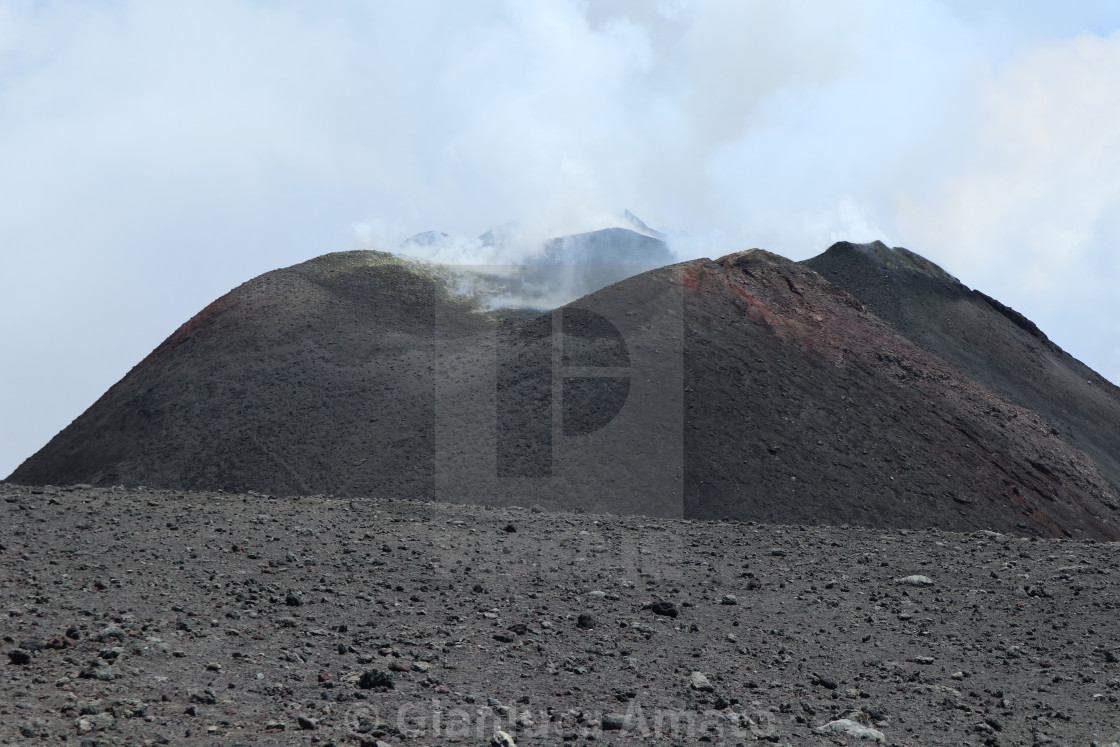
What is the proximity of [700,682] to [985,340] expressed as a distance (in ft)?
83.8

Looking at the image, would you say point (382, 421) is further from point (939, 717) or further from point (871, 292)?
point (871, 292)

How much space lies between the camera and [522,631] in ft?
26.0

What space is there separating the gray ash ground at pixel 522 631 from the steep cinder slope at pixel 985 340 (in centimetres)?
1568

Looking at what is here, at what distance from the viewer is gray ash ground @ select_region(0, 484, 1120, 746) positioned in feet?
19.6

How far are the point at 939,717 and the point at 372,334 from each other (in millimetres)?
18121

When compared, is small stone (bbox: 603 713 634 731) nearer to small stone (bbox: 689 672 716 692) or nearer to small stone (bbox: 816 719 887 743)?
small stone (bbox: 689 672 716 692)

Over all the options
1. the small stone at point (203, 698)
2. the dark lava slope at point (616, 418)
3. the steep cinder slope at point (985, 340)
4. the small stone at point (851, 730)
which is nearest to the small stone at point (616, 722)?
the small stone at point (851, 730)

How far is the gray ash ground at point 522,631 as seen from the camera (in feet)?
19.6

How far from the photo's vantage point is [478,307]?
91.6ft

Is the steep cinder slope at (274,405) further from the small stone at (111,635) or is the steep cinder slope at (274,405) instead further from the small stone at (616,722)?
the small stone at (616,722)

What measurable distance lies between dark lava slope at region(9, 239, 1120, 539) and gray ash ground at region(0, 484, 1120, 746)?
402cm

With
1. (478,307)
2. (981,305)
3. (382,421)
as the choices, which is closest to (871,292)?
(981,305)

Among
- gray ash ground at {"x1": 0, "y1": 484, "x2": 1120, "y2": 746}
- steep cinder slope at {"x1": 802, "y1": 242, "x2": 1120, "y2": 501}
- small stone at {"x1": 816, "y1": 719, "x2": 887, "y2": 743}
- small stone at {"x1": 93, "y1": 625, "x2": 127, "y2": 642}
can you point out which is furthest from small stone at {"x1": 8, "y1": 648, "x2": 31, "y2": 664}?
steep cinder slope at {"x1": 802, "y1": 242, "x2": 1120, "y2": 501}

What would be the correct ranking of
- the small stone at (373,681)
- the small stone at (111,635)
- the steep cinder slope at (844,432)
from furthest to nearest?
the steep cinder slope at (844,432) < the small stone at (111,635) < the small stone at (373,681)
